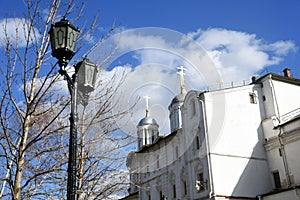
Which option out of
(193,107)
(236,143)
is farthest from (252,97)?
(193,107)

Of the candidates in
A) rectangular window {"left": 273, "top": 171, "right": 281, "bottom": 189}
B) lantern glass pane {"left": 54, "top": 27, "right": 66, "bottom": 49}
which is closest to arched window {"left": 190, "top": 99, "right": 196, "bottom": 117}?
rectangular window {"left": 273, "top": 171, "right": 281, "bottom": 189}

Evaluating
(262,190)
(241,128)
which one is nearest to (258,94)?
(241,128)

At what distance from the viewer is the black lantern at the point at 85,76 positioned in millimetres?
7227

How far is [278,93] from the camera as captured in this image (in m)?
33.2

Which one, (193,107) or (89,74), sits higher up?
(193,107)

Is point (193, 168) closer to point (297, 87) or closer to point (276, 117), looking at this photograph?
point (276, 117)

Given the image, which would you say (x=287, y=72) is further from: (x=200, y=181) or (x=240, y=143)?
(x=200, y=181)

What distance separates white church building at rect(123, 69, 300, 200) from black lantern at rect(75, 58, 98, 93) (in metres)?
21.4

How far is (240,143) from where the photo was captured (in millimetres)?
31672

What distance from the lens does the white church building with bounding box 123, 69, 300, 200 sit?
29297mm

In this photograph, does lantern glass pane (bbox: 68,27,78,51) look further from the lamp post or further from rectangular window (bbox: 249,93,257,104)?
rectangular window (bbox: 249,93,257,104)

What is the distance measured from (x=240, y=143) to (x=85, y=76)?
87.1ft

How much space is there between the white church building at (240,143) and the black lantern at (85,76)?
21.4 meters

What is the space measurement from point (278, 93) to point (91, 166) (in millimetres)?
23957
